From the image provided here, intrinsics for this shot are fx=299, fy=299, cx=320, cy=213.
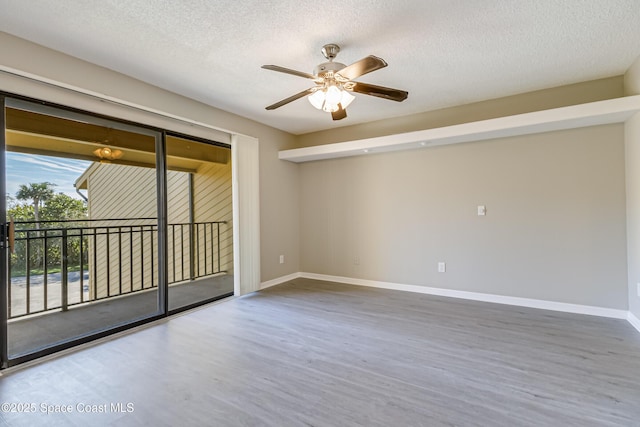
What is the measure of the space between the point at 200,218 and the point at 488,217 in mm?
4642

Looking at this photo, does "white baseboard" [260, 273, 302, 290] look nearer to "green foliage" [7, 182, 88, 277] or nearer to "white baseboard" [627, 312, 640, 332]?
"green foliage" [7, 182, 88, 277]

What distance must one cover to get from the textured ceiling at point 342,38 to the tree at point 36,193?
1385mm

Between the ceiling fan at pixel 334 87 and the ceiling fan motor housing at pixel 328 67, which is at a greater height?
the ceiling fan motor housing at pixel 328 67

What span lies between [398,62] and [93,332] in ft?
12.7

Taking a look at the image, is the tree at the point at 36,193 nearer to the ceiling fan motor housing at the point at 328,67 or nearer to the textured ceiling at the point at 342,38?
the textured ceiling at the point at 342,38

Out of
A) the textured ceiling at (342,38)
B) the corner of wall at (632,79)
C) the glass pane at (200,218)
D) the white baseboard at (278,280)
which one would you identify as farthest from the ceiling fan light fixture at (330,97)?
the white baseboard at (278,280)

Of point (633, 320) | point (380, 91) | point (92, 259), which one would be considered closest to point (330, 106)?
point (380, 91)

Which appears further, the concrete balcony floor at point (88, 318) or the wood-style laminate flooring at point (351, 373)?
the concrete balcony floor at point (88, 318)

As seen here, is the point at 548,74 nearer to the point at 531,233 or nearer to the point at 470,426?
the point at 531,233

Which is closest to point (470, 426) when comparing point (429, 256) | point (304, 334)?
point (304, 334)

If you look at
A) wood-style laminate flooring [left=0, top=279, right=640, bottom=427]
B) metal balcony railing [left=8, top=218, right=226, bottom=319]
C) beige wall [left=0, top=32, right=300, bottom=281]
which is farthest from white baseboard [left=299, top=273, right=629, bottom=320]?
metal balcony railing [left=8, top=218, right=226, bottom=319]

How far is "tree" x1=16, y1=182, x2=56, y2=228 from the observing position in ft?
9.49

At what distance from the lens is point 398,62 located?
283 cm

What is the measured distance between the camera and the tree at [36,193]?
9.49ft
